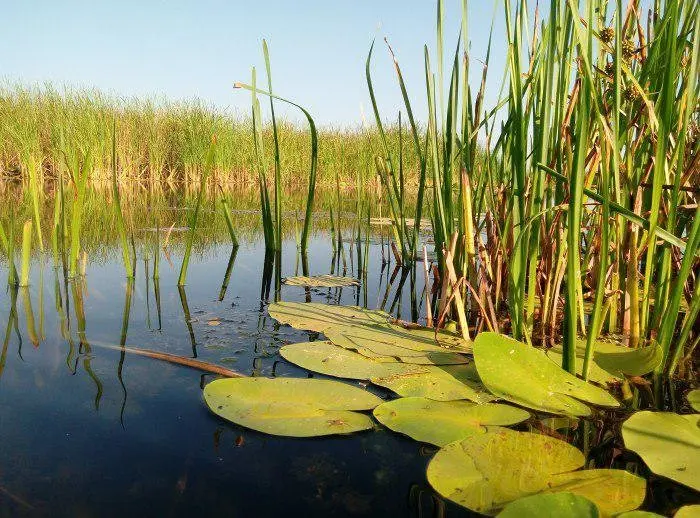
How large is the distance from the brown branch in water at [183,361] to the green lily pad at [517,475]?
1.55ft

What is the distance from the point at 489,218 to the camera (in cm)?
146

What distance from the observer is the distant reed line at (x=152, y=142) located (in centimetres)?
750

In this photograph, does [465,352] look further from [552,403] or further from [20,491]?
[20,491]

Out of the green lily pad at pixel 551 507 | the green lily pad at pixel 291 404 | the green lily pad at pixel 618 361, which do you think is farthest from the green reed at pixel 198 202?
the green lily pad at pixel 551 507

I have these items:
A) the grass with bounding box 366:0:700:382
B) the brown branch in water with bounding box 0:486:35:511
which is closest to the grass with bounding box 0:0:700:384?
the grass with bounding box 366:0:700:382

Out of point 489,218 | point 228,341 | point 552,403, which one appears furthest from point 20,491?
point 489,218

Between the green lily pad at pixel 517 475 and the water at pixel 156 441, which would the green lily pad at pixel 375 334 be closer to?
the water at pixel 156 441

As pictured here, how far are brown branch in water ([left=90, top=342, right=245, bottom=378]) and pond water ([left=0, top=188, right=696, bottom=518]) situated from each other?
14 mm

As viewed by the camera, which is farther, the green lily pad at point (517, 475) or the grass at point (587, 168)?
the grass at point (587, 168)

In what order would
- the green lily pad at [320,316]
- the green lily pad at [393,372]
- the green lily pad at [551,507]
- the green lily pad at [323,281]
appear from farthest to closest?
the green lily pad at [323,281] → the green lily pad at [320,316] → the green lily pad at [393,372] → the green lily pad at [551,507]

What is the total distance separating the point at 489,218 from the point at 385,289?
2.10 ft

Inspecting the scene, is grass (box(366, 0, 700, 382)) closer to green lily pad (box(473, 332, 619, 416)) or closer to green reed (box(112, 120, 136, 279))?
green lily pad (box(473, 332, 619, 416))

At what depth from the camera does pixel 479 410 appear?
2.93 feet

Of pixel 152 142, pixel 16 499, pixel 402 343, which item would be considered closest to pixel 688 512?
pixel 402 343
